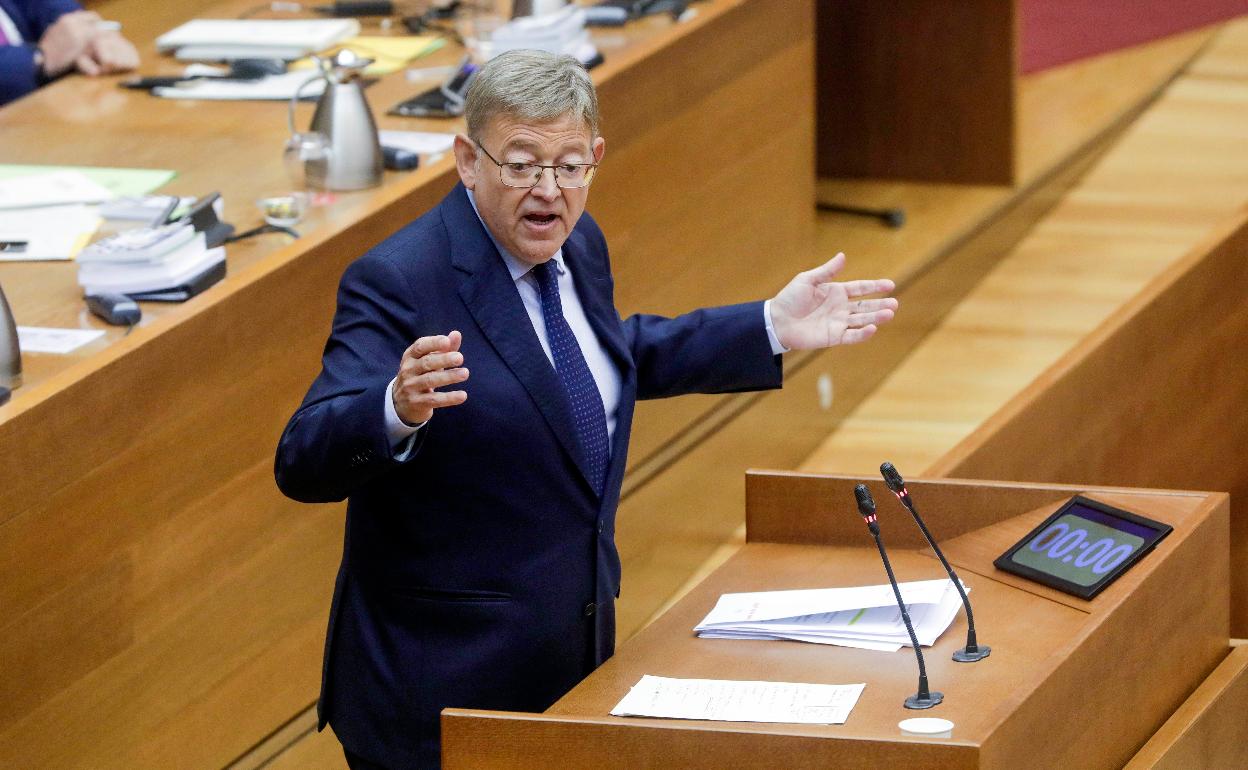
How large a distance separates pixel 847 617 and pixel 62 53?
2334 mm

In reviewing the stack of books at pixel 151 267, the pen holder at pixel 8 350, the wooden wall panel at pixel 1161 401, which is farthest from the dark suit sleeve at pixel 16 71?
the wooden wall panel at pixel 1161 401

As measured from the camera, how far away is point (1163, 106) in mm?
6918

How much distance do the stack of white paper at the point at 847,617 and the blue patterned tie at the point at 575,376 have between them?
0.69 ft

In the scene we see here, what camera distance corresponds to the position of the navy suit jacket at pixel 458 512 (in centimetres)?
190

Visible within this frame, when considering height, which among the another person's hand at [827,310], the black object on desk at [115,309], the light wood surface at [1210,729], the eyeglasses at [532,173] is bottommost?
the light wood surface at [1210,729]

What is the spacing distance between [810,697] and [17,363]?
1.08 metres

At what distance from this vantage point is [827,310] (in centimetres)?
212

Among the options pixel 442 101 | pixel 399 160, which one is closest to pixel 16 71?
pixel 442 101

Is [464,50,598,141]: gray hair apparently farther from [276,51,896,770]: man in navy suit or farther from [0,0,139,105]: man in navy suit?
[0,0,139,105]: man in navy suit

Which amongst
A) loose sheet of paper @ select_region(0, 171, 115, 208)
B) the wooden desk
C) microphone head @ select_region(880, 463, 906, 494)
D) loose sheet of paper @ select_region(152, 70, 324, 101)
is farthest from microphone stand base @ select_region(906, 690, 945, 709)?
loose sheet of paper @ select_region(152, 70, 324, 101)

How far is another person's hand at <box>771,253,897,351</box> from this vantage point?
6.84ft

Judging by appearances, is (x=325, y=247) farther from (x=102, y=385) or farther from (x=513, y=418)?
(x=513, y=418)

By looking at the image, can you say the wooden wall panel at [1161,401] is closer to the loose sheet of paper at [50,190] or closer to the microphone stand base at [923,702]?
the microphone stand base at [923,702]

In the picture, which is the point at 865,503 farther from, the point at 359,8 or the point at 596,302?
the point at 359,8
